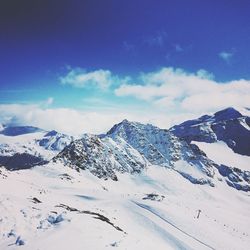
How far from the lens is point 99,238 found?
2523 cm

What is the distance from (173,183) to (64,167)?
244ft

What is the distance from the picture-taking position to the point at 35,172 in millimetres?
118500

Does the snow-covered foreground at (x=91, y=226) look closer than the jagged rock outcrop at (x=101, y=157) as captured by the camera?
Yes

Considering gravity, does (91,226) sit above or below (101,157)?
below

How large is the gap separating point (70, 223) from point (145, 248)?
6.65 meters

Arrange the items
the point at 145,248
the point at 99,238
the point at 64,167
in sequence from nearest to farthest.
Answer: the point at 99,238 < the point at 145,248 < the point at 64,167

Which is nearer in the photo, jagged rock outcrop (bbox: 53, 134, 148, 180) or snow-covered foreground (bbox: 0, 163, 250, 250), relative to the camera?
snow-covered foreground (bbox: 0, 163, 250, 250)

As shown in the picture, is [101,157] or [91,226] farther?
[101,157]

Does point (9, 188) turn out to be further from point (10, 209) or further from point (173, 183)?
point (173, 183)

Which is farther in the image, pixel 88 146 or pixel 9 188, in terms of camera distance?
pixel 88 146

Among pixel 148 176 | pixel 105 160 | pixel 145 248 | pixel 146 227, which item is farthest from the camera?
pixel 148 176

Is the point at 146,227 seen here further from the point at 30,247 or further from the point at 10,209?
the point at 30,247

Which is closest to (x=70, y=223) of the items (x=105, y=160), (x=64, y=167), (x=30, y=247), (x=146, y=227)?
(x=30, y=247)

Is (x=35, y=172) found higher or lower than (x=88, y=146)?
lower
